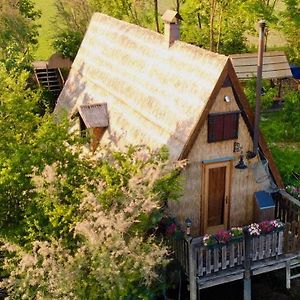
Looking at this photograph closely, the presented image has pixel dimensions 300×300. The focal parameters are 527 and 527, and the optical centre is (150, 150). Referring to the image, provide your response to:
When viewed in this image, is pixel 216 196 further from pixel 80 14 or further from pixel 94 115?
pixel 80 14

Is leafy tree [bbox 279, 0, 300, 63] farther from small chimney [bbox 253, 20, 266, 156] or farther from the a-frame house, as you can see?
small chimney [bbox 253, 20, 266, 156]

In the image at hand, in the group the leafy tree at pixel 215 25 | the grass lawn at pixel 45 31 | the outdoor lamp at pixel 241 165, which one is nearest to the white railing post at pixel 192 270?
the outdoor lamp at pixel 241 165

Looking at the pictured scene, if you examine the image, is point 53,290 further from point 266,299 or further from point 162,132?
point 266,299

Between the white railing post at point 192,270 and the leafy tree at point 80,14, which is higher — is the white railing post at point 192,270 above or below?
below

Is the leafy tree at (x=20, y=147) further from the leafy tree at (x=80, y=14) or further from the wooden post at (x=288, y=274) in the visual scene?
the leafy tree at (x=80, y=14)

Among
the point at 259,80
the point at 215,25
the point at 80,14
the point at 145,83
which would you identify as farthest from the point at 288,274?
the point at 80,14

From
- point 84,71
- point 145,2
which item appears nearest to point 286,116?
point 84,71

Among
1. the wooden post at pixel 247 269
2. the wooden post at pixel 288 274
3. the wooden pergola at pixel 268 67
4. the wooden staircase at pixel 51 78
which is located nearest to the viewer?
the wooden post at pixel 247 269
